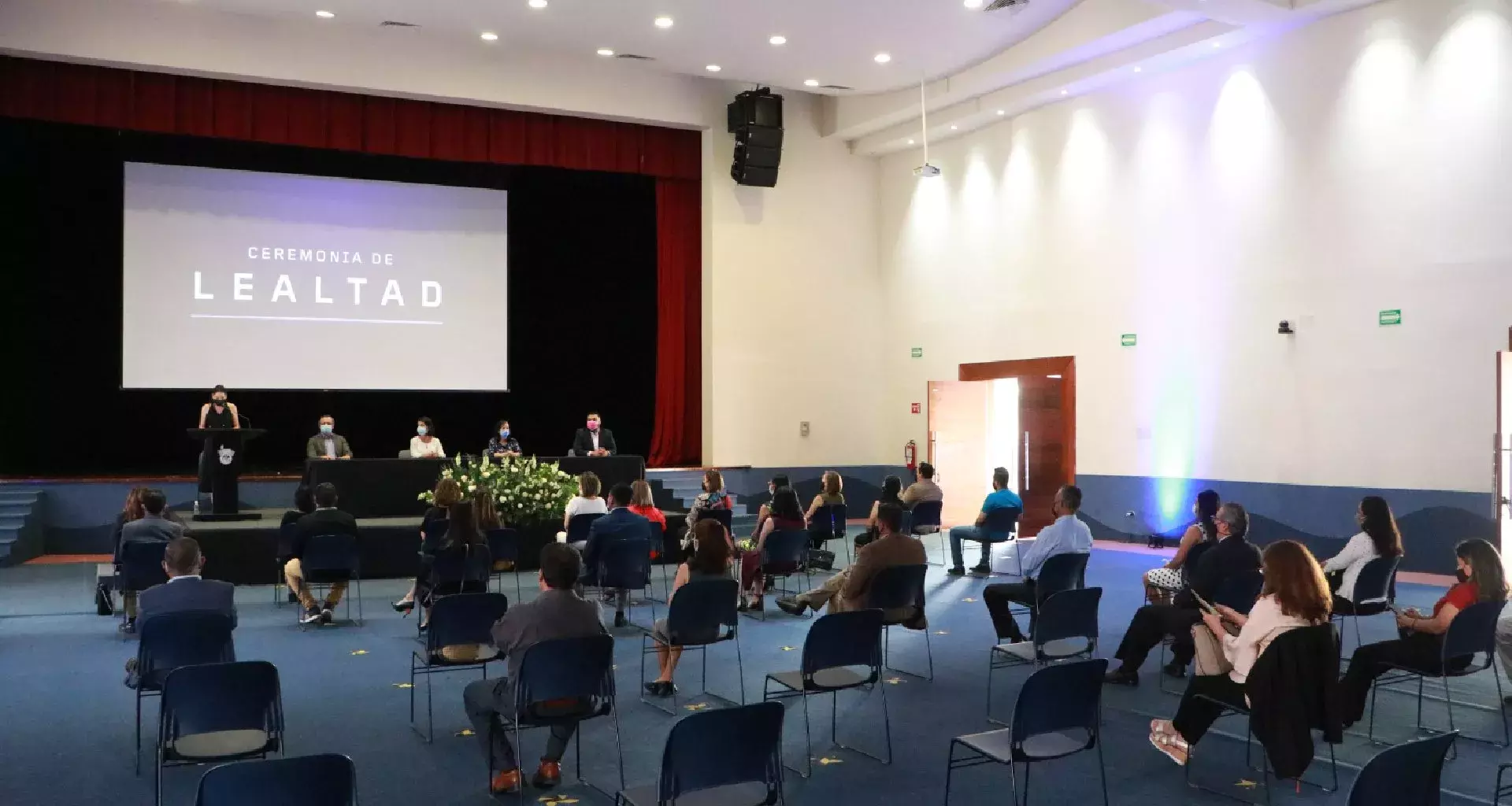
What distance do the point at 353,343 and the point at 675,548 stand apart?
5499 millimetres

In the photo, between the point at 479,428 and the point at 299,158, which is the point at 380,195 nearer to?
the point at 299,158

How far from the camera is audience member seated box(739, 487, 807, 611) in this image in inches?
347

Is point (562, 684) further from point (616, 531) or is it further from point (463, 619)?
point (616, 531)

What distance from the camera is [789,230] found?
16.6 meters

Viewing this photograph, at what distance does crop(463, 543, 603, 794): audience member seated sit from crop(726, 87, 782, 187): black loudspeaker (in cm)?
1163

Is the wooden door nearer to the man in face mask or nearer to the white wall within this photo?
the white wall

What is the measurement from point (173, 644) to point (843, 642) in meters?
2.91

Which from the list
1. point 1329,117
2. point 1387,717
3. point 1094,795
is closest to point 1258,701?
point 1094,795

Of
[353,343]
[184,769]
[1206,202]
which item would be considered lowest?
[184,769]

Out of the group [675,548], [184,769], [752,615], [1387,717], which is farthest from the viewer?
[675,548]

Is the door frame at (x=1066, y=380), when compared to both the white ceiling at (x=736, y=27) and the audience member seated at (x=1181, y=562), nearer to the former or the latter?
the white ceiling at (x=736, y=27)

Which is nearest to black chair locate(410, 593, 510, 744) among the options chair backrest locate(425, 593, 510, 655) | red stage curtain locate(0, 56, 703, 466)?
chair backrest locate(425, 593, 510, 655)

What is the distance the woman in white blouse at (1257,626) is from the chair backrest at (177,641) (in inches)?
162

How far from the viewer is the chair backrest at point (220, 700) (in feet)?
13.3
